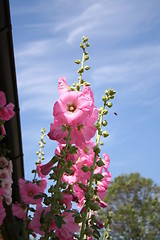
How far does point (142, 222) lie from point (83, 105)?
20.1 meters

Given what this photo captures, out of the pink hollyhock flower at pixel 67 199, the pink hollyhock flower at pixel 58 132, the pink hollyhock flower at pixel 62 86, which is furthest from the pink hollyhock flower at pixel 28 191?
the pink hollyhock flower at pixel 62 86

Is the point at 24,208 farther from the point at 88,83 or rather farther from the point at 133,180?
the point at 133,180

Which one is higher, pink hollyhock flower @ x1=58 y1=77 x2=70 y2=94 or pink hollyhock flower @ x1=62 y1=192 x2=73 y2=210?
pink hollyhock flower @ x1=58 y1=77 x2=70 y2=94

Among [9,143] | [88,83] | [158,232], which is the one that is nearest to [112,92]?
[88,83]

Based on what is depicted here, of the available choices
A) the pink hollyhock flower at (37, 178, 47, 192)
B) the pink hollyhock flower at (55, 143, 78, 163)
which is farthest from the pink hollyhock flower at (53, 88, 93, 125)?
the pink hollyhock flower at (37, 178, 47, 192)

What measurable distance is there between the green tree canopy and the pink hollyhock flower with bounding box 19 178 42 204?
1820 centimetres

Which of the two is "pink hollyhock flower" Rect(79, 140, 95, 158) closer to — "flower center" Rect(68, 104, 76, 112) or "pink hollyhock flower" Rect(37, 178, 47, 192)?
"flower center" Rect(68, 104, 76, 112)

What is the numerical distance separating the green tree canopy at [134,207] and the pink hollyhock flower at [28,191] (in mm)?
18196

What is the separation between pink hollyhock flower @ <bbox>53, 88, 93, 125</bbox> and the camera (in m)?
1.61

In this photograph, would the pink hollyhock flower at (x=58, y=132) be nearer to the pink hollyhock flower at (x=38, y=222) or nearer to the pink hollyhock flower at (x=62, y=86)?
the pink hollyhock flower at (x=62, y=86)

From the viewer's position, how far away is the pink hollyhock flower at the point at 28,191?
6.50 ft

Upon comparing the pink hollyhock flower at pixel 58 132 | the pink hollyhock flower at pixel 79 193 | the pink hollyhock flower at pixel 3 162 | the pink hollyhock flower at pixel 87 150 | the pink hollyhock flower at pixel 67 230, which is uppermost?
the pink hollyhock flower at pixel 3 162

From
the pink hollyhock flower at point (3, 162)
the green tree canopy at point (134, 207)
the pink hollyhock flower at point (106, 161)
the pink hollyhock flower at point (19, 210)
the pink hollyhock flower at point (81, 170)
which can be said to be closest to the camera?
the pink hollyhock flower at point (81, 170)

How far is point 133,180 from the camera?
Answer: 2170cm
